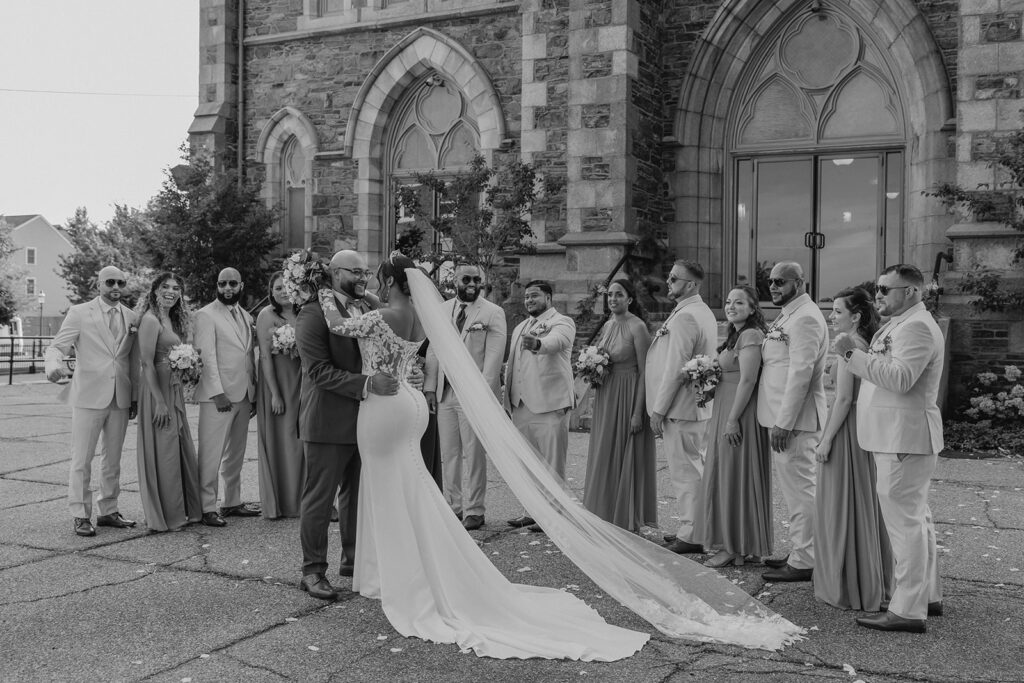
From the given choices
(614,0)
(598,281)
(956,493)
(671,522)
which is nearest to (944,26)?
(614,0)

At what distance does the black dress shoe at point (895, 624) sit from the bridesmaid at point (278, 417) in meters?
4.48

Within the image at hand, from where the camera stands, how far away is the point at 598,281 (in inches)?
540

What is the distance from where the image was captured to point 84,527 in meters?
7.12

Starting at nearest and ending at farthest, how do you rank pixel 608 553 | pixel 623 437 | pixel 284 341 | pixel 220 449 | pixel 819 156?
pixel 608 553, pixel 623 437, pixel 284 341, pixel 220 449, pixel 819 156

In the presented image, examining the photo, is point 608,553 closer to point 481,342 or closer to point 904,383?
point 904,383

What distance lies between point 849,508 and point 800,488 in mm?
635

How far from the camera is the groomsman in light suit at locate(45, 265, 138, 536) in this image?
7223 millimetres

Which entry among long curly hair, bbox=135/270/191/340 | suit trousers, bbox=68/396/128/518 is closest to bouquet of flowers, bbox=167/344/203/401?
long curly hair, bbox=135/270/191/340

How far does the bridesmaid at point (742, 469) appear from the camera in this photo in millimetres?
6316

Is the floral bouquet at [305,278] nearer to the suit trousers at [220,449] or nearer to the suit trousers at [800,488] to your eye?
the suit trousers at [220,449]

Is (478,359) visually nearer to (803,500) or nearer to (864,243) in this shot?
(803,500)

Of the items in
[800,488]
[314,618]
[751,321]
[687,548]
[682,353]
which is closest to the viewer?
[314,618]

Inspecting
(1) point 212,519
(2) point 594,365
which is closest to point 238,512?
(1) point 212,519

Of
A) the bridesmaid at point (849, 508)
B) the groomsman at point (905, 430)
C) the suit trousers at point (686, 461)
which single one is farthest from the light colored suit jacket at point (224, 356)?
the groomsman at point (905, 430)
